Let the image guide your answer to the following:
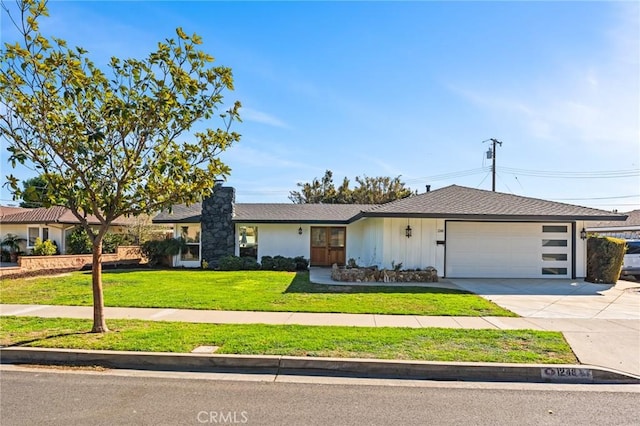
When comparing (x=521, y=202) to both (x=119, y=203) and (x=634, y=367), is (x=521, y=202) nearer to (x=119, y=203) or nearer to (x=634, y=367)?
(x=634, y=367)

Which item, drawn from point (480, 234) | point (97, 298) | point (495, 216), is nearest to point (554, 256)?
point (480, 234)

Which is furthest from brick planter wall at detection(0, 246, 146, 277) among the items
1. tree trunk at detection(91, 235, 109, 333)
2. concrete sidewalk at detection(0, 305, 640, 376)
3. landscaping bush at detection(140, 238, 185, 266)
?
tree trunk at detection(91, 235, 109, 333)

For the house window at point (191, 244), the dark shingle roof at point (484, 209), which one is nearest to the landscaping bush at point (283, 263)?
the house window at point (191, 244)

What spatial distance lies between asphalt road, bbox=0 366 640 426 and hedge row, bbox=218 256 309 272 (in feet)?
44.9

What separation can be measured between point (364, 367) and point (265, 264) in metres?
14.4

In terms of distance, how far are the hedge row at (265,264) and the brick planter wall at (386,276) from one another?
4.84m

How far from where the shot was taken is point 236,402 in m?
4.54

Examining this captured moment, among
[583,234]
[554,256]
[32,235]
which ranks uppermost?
[583,234]

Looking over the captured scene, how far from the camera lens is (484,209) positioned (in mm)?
15148

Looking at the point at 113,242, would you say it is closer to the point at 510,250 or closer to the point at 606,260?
the point at 510,250

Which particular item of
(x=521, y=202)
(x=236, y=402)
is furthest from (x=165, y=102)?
(x=521, y=202)

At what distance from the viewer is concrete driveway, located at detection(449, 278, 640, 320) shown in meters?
9.34

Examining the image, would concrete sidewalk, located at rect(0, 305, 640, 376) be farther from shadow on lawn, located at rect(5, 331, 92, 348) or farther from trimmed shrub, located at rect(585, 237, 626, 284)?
trimmed shrub, located at rect(585, 237, 626, 284)

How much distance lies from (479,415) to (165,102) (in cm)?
599
